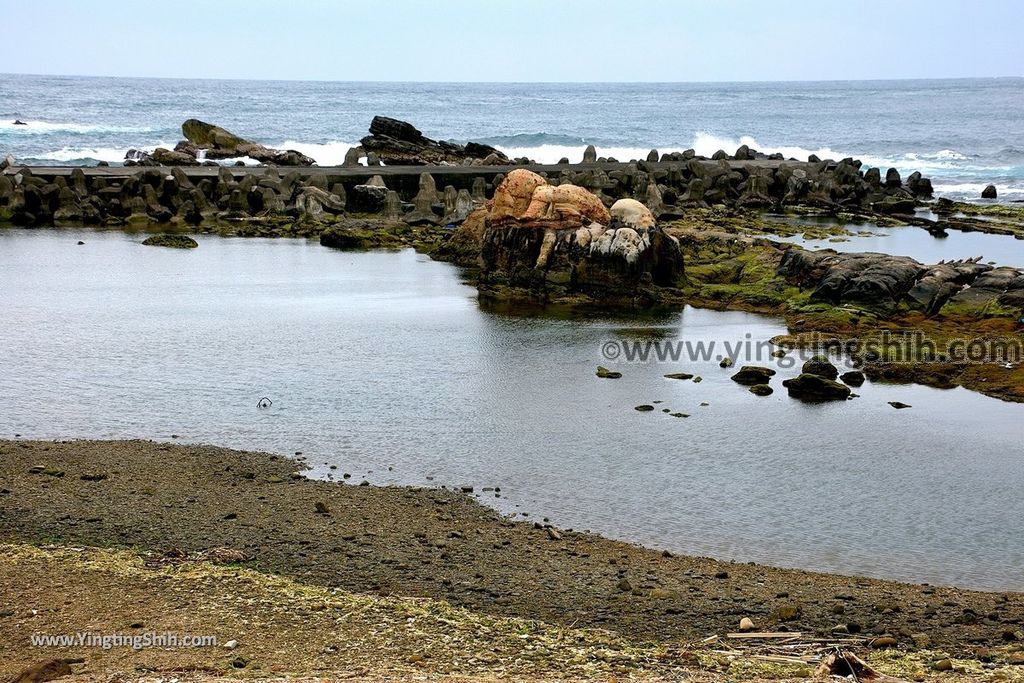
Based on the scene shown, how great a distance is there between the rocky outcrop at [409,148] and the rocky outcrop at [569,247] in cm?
2915

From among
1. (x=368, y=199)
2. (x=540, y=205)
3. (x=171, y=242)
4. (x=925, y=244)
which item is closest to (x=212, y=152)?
(x=368, y=199)

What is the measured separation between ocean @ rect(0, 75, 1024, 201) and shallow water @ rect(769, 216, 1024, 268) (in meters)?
13.6

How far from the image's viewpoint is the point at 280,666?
288 inches

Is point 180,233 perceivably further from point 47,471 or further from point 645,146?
point 645,146

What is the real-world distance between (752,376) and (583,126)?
91150 mm

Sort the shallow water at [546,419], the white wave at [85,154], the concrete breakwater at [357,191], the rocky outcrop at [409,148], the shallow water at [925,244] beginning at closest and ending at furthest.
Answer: the shallow water at [546,419] → the shallow water at [925,244] → the concrete breakwater at [357,191] → the rocky outcrop at [409,148] → the white wave at [85,154]

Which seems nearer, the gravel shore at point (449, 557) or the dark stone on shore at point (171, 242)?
the gravel shore at point (449, 557)

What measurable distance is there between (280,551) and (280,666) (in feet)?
8.18

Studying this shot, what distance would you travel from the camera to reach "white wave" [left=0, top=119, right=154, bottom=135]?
7842cm

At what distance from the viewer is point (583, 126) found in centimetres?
10600

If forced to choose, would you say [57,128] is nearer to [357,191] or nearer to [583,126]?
[583,126]

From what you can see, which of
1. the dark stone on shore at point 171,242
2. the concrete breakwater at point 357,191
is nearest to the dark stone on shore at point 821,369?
the concrete breakwater at point 357,191

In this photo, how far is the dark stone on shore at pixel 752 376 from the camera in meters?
17.0

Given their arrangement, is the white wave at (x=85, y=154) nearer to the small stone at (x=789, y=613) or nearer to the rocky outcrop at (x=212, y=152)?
the rocky outcrop at (x=212, y=152)
